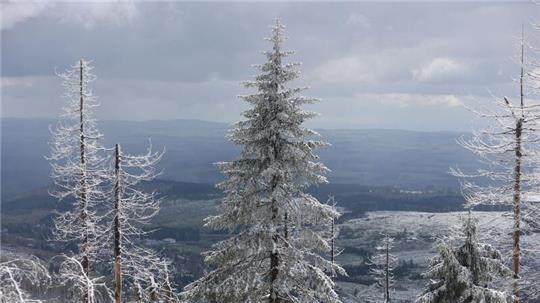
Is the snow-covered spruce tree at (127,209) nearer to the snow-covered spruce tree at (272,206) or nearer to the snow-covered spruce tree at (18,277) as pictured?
the snow-covered spruce tree at (272,206)

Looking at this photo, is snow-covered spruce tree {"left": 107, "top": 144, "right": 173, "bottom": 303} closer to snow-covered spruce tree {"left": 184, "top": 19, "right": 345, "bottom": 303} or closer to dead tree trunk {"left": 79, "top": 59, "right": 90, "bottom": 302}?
dead tree trunk {"left": 79, "top": 59, "right": 90, "bottom": 302}

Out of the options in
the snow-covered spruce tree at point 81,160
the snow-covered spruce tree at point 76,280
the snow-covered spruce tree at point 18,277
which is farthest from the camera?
the snow-covered spruce tree at point 81,160

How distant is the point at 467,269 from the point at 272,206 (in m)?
9.09

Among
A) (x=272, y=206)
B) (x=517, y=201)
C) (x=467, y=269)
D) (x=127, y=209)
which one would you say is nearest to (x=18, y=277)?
(x=272, y=206)

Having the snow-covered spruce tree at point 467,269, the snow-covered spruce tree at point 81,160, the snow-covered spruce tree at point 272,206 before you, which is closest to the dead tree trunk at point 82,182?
the snow-covered spruce tree at point 81,160

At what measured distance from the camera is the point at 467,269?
22.5m

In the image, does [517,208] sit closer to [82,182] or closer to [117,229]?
[117,229]

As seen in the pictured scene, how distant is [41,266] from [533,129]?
1578cm

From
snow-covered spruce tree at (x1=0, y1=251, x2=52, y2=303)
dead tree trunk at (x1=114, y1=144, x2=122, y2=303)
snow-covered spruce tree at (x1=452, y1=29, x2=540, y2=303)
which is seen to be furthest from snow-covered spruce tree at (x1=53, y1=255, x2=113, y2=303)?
snow-covered spruce tree at (x1=452, y1=29, x2=540, y2=303)

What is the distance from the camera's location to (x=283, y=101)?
65.3ft

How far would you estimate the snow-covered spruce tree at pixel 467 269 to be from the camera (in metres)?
22.4

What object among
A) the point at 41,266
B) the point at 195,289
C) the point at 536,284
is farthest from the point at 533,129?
the point at 41,266

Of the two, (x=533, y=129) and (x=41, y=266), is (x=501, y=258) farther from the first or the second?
(x=41, y=266)

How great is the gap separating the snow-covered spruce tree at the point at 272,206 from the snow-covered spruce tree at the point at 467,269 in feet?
18.4
